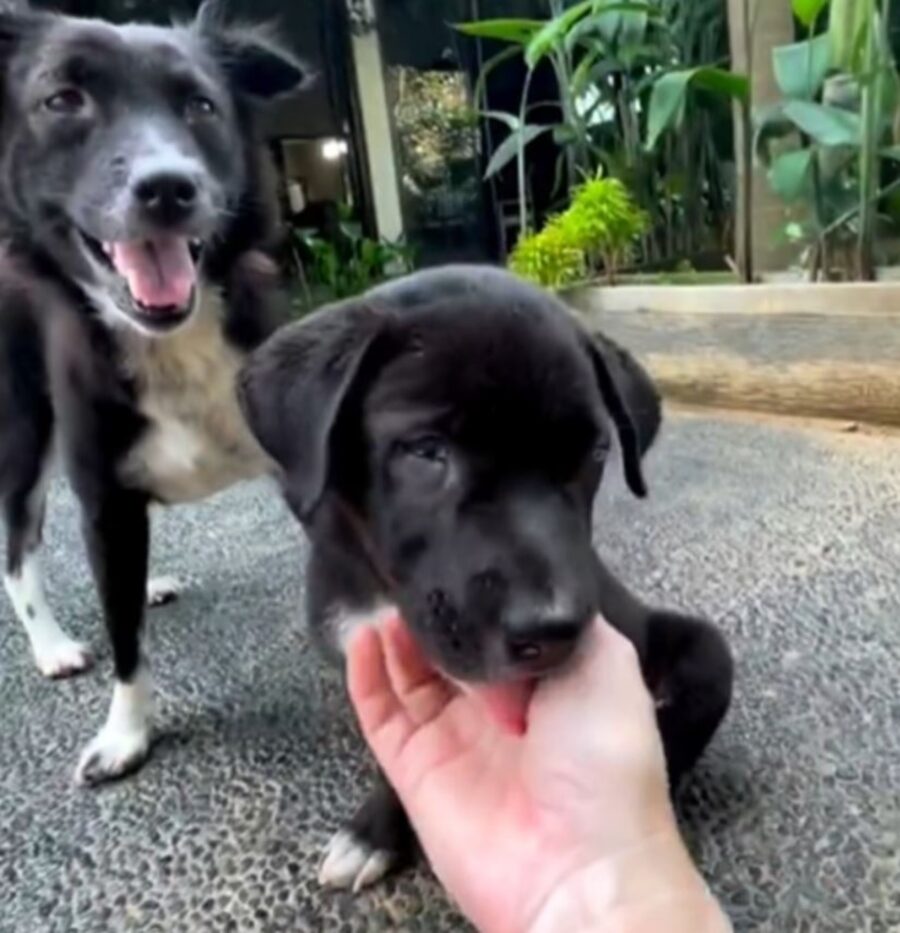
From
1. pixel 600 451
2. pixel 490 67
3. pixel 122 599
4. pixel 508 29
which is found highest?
pixel 508 29

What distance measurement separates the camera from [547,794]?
81 cm

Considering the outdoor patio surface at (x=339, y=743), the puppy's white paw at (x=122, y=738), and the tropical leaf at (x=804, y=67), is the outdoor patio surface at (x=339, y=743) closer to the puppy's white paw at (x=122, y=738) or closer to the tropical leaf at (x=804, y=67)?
the puppy's white paw at (x=122, y=738)

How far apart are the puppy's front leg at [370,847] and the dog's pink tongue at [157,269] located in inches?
25.0

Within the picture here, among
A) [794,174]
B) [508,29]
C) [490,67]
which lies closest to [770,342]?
[794,174]

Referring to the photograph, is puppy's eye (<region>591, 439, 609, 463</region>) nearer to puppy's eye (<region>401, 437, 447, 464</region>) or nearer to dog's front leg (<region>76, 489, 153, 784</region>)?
puppy's eye (<region>401, 437, 447, 464</region>)

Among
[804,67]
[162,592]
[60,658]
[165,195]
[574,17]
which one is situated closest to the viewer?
[165,195]

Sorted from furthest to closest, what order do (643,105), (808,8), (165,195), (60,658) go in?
1. (643,105)
2. (808,8)
3. (60,658)
4. (165,195)

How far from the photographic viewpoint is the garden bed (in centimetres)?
237

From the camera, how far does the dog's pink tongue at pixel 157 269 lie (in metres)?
1.29

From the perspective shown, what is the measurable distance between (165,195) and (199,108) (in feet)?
0.68

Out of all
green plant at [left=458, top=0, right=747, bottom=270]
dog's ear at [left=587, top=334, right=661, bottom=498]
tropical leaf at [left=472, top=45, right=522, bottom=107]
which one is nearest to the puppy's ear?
dog's ear at [left=587, top=334, right=661, bottom=498]

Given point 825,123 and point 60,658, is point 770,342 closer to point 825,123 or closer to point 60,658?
point 825,123

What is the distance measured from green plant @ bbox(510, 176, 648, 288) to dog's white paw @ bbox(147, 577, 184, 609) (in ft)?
4.92

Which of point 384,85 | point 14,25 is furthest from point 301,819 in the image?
point 384,85
